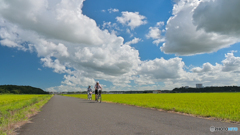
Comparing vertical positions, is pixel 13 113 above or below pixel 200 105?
above

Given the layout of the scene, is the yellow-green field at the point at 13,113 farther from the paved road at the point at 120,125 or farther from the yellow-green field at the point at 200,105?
the yellow-green field at the point at 200,105

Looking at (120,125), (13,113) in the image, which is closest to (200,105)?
(120,125)

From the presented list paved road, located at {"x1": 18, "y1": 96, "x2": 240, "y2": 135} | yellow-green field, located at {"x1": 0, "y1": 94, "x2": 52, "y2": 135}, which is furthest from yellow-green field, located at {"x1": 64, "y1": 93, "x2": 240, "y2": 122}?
yellow-green field, located at {"x1": 0, "y1": 94, "x2": 52, "y2": 135}

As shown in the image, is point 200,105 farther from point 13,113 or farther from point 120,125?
point 13,113

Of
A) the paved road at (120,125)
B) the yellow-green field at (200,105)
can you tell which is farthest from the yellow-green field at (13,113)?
the yellow-green field at (200,105)

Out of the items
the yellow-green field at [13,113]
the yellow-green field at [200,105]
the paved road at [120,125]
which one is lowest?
the yellow-green field at [200,105]

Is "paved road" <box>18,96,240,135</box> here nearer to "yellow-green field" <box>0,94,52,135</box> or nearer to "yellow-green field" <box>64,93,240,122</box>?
"yellow-green field" <box>0,94,52,135</box>

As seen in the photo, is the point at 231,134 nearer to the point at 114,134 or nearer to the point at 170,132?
the point at 170,132

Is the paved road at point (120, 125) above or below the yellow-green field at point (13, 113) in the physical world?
below

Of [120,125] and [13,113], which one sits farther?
[13,113]

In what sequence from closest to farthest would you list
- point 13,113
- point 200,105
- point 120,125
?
point 120,125, point 13,113, point 200,105

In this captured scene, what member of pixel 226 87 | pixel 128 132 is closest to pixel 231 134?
pixel 128 132

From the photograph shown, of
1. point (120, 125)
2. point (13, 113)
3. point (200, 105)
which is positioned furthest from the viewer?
point (200, 105)

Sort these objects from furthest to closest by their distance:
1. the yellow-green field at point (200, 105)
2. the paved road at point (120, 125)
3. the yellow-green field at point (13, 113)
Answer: the yellow-green field at point (200, 105)
the yellow-green field at point (13, 113)
the paved road at point (120, 125)
